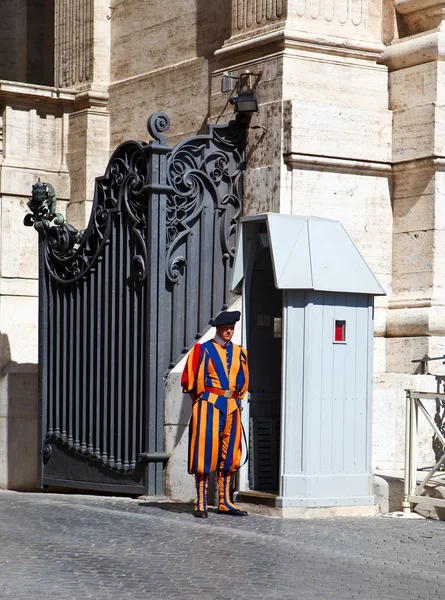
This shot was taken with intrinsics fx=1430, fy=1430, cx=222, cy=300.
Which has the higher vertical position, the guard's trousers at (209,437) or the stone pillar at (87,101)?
the stone pillar at (87,101)

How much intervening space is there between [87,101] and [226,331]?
5798 millimetres

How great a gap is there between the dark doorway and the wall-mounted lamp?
1.79m

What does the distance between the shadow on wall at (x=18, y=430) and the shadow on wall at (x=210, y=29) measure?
315 centimetres

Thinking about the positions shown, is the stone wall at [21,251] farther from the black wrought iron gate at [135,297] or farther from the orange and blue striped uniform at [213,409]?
the orange and blue striped uniform at [213,409]

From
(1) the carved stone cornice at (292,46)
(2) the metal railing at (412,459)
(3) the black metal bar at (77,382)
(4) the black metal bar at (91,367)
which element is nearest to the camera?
(2) the metal railing at (412,459)

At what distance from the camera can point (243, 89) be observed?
1334 cm

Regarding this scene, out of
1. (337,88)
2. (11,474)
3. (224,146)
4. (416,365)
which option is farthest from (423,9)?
(11,474)

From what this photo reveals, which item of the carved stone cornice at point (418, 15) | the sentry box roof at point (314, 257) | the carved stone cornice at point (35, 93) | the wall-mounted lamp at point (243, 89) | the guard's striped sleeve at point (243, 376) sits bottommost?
the guard's striped sleeve at point (243, 376)

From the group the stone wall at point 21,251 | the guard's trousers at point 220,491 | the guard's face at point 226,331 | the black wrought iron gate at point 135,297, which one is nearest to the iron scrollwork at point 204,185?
the black wrought iron gate at point 135,297

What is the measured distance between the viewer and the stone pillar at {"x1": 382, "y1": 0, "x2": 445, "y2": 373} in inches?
505

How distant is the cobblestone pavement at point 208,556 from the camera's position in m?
8.02

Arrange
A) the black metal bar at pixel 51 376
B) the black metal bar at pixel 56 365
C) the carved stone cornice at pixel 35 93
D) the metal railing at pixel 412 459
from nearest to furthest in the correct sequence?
the metal railing at pixel 412 459 → the black metal bar at pixel 56 365 → the black metal bar at pixel 51 376 → the carved stone cornice at pixel 35 93

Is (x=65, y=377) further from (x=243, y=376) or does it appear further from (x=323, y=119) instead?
(x=323, y=119)

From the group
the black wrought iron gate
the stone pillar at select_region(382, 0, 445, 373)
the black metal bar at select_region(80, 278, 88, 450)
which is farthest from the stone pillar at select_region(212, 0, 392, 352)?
the black metal bar at select_region(80, 278, 88, 450)
